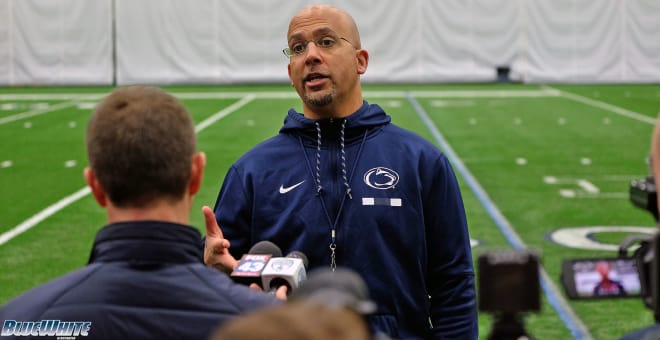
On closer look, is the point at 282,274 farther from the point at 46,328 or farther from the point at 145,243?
the point at 46,328

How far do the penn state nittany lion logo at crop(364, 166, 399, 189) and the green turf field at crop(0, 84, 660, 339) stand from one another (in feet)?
1.56

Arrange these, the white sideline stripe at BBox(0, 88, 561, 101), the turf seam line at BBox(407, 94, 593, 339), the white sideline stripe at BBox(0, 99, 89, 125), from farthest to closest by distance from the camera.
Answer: the white sideline stripe at BBox(0, 88, 561, 101)
the white sideline stripe at BBox(0, 99, 89, 125)
the turf seam line at BBox(407, 94, 593, 339)

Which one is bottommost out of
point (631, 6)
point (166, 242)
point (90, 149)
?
point (631, 6)

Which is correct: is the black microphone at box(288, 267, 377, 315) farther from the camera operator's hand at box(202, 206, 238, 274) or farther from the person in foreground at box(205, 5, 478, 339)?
the person in foreground at box(205, 5, 478, 339)

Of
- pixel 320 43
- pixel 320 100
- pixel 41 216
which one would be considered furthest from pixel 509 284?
pixel 41 216

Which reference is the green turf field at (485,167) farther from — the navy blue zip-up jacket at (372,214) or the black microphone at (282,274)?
the black microphone at (282,274)

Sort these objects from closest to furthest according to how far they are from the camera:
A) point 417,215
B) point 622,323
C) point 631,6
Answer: point 417,215 → point 622,323 → point 631,6

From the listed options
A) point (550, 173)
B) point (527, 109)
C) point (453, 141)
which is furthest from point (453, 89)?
point (550, 173)

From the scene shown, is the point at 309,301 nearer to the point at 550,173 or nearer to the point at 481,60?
the point at 550,173

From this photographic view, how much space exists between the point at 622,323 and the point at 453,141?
9.72 m

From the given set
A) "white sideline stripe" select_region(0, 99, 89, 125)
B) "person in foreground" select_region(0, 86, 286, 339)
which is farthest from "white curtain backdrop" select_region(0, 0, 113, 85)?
"person in foreground" select_region(0, 86, 286, 339)

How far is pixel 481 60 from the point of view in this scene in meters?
33.6

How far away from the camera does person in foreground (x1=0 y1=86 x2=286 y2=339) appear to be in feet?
7.16

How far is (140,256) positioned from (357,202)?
4.32 feet
